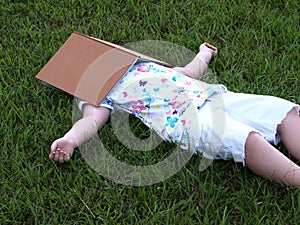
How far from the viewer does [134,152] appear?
5.47 feet

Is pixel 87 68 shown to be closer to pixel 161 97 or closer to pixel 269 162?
pixel 161 97

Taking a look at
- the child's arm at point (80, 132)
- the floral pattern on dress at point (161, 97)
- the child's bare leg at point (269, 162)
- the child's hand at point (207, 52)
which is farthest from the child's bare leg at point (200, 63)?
the child's bare leg at point (269, 162)

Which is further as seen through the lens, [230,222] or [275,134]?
[275,134]

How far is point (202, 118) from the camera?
1647 mm

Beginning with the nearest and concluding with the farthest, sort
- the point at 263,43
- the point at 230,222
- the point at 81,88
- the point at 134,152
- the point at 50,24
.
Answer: the point at 230,222 → the point at 134,152 → the point at 81,88 → the point at 263,43 → the point at 50,24

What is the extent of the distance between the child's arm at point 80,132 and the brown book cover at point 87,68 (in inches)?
1.5

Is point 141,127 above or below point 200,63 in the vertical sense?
below

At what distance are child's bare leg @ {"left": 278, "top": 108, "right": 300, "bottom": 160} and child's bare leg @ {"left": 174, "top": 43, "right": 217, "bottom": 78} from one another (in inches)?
17.2

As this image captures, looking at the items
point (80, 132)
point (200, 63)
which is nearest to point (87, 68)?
point (80, 132)

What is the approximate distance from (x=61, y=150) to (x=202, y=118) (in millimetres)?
449

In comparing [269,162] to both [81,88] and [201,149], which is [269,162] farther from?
[81,88]

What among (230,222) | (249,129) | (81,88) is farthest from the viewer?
(81,88)

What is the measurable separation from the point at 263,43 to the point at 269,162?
77cm

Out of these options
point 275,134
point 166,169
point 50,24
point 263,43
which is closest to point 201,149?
point 166,169
